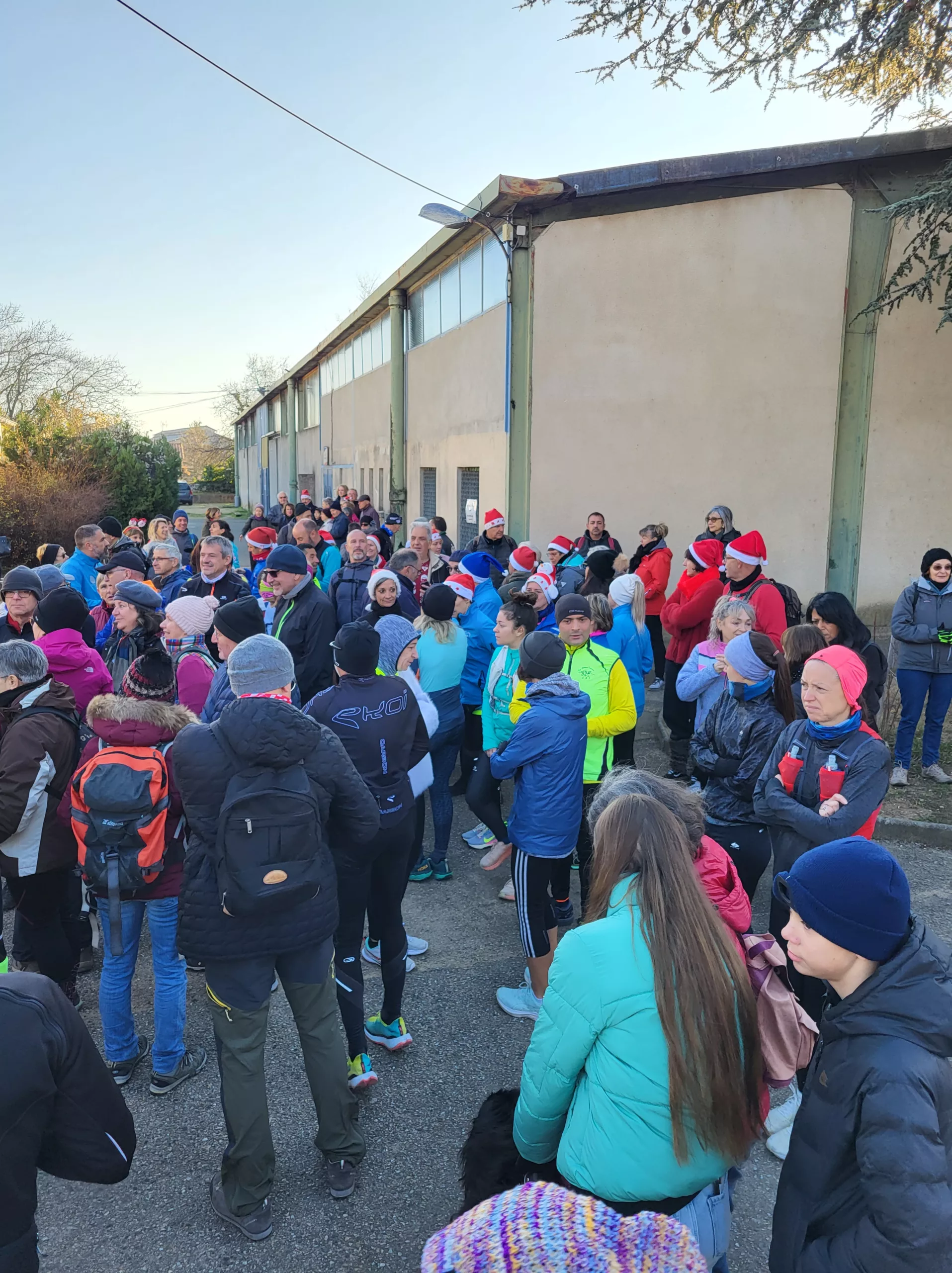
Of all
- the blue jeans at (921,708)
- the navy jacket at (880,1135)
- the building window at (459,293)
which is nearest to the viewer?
the navy jacket at (880,1135)

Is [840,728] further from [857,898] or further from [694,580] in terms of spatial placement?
[694,580]

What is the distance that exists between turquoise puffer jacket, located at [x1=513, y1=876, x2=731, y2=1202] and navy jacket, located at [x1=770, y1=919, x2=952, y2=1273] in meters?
0.23

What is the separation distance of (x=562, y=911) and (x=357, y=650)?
2006 millimetres

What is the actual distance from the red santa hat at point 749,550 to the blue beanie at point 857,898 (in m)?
4.61

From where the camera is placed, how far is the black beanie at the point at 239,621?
154 inches

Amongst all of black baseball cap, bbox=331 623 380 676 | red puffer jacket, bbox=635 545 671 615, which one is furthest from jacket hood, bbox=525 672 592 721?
red puffer jacket, bbox=635 545 671 615

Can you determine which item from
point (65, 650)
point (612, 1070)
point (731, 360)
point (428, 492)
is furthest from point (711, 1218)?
point (428, 492)

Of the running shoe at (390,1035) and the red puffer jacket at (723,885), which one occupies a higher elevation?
the red puffer jacket at (723,885)

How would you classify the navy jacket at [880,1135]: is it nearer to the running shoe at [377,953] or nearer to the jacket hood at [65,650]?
the running shoe at [377,953]

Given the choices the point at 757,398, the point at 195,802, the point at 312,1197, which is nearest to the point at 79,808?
the point at 195,802

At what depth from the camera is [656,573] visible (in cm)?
899

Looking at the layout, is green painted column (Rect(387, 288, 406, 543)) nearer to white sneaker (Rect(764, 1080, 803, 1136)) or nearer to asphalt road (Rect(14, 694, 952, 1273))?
asphalt road (Rect(14, 694, 952, 1273))

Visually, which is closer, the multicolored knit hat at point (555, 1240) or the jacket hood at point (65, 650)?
the multicolored knit hat at point (555, 1240)

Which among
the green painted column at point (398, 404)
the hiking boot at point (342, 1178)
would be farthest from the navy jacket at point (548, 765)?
the green painted column at point (398, 404)
